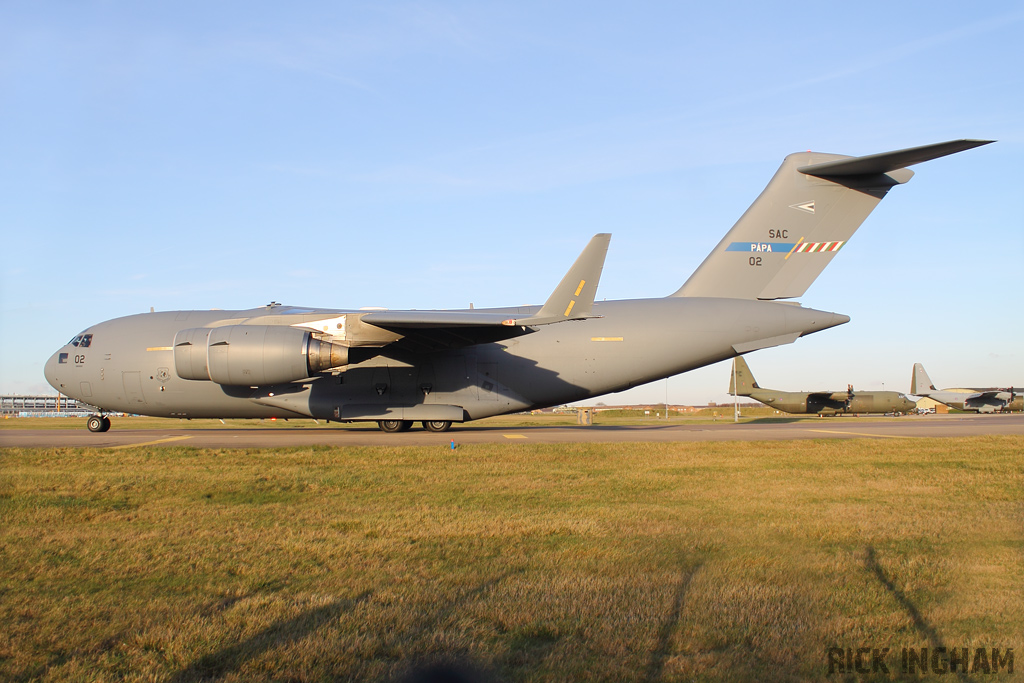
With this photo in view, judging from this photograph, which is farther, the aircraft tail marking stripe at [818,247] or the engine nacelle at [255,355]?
the aircraft tail marking stripe at [818,247]

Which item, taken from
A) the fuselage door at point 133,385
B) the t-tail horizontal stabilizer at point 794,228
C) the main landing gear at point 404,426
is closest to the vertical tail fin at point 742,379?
the t-tail horizontal stabilizer at point 794,228

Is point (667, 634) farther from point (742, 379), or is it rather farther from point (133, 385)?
point (742, 379)

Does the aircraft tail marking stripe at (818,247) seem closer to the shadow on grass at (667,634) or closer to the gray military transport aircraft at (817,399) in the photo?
the shadow on grass at (667,634)

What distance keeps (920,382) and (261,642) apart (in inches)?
2842

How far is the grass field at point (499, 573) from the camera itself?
3.39m

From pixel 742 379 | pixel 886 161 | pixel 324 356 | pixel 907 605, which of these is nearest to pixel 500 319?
pixel 324 356

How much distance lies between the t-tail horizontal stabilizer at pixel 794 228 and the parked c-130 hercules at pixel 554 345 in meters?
0.03

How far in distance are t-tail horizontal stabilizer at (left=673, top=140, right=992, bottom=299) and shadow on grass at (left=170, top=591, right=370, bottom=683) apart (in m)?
16.7

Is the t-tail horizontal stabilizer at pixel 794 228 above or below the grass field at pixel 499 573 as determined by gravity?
above

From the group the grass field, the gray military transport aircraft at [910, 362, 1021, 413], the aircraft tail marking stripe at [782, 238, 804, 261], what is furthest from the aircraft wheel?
the gray military transport aircraft at [910, 362, 1021, 413]

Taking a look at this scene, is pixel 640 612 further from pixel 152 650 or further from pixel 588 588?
pixel 152 650

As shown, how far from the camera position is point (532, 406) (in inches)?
773

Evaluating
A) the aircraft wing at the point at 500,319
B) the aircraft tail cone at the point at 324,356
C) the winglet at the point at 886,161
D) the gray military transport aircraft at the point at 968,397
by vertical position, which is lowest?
the gray military transport aircraft at the point at 968,397

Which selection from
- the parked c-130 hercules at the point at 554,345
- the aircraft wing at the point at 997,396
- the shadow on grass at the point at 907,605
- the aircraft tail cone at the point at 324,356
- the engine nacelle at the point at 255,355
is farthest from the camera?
the aircraft wing at the point at 997,396
